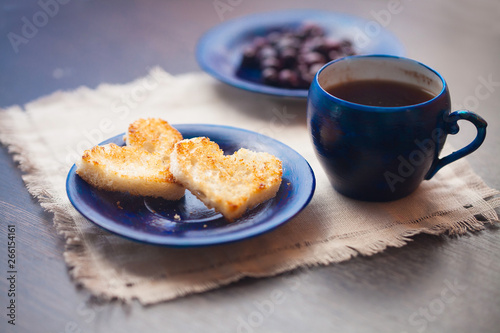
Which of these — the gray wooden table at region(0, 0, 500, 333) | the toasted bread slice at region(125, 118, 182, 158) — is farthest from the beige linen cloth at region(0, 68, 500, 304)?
the toasted bread slice at region(125, 118, 182, 158)

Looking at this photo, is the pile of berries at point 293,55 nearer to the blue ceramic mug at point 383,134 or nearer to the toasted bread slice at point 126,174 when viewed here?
the blue ceramic mug at point 383,134

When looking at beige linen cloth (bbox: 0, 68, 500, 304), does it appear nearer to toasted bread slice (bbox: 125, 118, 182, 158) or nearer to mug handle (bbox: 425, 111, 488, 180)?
mug handle (bbox: 425, 111, 488, 180)

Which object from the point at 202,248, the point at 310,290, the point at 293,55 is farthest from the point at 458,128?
the point at 293,55

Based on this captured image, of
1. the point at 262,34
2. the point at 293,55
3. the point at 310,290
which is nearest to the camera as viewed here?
the point at 310,290

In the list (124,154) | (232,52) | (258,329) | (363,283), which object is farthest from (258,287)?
(232,52)

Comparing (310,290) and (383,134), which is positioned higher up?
(383,134)

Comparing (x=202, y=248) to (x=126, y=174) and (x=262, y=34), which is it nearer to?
(x=126, y=174)

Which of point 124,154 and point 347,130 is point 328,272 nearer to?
point 347,130
